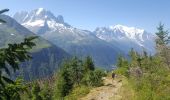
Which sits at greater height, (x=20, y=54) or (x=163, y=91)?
(x=20, y=54)

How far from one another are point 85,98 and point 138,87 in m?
11.4

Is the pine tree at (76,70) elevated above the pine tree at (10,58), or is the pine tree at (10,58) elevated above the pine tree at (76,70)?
the pine tree at (10,58)

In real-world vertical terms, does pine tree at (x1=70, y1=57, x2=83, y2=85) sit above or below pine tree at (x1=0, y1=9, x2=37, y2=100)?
below

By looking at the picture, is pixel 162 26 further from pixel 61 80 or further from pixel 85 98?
pixel 85 98

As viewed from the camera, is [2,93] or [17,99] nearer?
[2,93]

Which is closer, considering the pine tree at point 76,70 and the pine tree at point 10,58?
the pine tree at point 10,58

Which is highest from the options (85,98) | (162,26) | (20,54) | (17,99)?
(162,26)

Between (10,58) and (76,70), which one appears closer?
(10,58)

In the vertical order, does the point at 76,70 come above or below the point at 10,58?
below

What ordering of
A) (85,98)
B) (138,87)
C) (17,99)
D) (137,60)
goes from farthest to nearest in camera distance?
(137,60), (85,98), (138,87), (17,99)

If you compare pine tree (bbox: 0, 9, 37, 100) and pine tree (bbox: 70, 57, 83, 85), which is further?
pine tree (bbox: 70, 57, 83, 85)

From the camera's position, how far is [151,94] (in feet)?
118


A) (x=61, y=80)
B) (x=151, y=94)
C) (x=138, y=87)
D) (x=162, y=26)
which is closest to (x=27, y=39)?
(x=151, y=94)

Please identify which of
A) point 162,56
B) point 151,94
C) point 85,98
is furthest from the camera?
point 162,56
